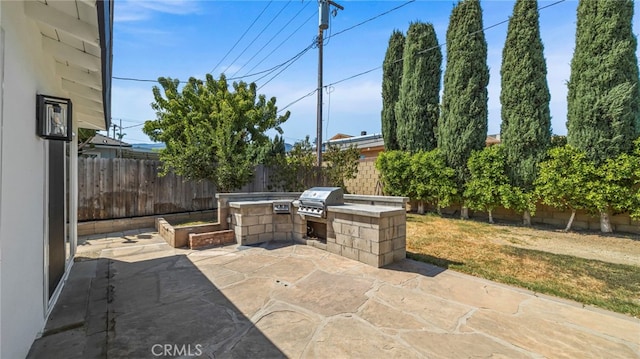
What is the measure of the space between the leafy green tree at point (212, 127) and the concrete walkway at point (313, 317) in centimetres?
348

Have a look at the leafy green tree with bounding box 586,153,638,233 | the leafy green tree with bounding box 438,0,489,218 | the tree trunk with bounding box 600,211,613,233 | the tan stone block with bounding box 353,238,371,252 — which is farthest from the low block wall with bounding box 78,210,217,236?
the tree trunk with bounding box 600,211,613,233

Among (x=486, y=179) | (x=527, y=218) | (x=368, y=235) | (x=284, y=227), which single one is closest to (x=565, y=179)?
(x=527, y=218)

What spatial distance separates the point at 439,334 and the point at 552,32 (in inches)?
395

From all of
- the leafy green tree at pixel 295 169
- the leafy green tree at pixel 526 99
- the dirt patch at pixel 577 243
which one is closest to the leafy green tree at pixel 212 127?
the leafy green tree at pixel 295 169

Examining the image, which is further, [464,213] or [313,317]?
[464,213]

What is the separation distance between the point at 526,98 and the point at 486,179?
271 cm

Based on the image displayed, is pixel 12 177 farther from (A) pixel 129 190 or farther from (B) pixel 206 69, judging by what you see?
(B) pixel 206 69

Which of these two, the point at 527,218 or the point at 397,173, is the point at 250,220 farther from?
the point at 527,218

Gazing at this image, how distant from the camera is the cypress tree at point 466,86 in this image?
366 inches

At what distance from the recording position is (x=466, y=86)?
9.48 meters

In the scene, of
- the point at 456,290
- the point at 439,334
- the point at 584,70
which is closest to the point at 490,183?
the point at 584,70

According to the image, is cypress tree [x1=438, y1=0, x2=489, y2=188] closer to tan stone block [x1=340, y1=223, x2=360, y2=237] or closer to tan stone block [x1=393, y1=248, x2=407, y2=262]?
tan stone block [x1=393, y1=248, x2=407, y2=262]

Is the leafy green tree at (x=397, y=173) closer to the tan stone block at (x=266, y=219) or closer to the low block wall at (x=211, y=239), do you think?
the tan stone block at (x=266, y=219)
